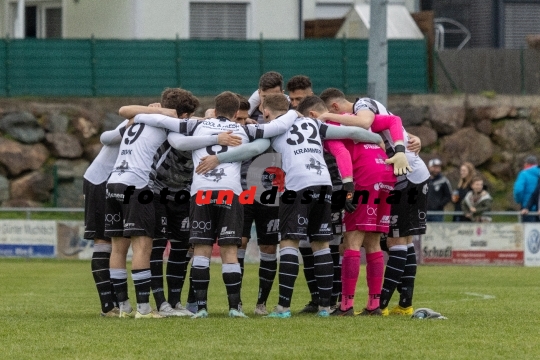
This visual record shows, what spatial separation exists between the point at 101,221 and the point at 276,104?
1.99 meters

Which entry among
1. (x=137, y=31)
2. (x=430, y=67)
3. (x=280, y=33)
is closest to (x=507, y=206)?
(x=430, y=67)

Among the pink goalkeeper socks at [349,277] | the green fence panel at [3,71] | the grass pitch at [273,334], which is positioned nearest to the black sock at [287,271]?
the grass pitch at [273,334]

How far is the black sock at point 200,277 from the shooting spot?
409 inches

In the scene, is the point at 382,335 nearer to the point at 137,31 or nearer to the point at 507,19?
the point at 137,31

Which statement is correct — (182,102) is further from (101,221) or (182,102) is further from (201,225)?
(101,221)

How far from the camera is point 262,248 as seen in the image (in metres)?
11.4

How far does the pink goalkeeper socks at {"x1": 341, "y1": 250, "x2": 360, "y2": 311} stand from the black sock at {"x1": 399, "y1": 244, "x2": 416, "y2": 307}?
2.37 feet

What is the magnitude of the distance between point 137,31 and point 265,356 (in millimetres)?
20499

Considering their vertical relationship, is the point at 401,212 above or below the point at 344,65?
below

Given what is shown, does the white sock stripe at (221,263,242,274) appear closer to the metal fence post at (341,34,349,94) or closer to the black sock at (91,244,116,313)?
the black sock at (91,244,116,313)

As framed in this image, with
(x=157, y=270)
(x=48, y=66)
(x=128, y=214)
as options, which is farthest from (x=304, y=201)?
(x=48, y=66)

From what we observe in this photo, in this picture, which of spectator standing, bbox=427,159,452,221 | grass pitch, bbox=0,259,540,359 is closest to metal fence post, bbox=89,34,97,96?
spectator standing, bbox=427,159,452,221

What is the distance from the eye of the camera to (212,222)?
34.4 ft

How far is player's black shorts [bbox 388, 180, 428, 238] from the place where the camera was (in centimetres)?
1121
